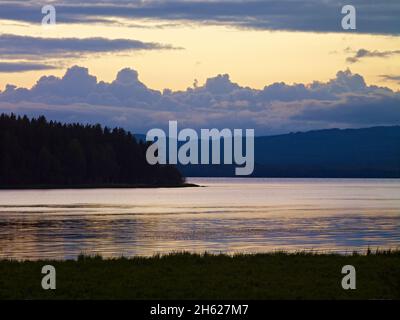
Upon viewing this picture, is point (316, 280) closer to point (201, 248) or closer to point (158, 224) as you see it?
point (201, 248)

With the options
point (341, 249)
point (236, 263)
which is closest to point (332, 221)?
point (341, 249)

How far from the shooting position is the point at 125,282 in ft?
96.0

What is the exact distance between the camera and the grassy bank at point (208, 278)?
27344 mm

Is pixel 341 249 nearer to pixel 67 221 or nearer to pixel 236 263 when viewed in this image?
pixel 236 263

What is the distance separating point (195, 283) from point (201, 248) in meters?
23.6

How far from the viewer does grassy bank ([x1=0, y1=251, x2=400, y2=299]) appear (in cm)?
2734

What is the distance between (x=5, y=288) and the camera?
93.1ft

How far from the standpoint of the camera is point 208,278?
98.2ft
